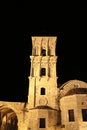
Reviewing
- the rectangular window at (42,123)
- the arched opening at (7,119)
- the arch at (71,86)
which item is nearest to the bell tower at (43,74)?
the arch at (71,86)

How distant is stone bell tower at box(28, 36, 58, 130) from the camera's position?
1199 inches

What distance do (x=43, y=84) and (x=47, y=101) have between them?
2.95m

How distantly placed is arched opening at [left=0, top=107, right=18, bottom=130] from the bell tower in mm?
7710

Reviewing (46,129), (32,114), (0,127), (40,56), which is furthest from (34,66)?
(0,127)

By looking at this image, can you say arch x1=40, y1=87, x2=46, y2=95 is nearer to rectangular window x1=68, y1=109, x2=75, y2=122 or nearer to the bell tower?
the bell tower

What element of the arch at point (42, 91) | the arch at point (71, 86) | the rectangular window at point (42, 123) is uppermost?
the arch at point (71, 86)

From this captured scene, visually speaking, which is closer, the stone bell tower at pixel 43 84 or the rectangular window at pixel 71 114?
the rectangular window at pixel 71 114

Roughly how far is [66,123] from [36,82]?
338 inches

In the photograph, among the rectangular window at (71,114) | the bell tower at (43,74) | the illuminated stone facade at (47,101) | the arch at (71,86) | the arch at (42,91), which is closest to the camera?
the rectangular window at (71,114)

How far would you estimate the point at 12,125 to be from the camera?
43250mm

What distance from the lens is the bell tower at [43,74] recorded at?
32875mm

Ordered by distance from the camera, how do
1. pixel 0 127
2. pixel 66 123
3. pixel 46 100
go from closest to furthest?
pixel 66 123 < pixel 46 100 < pixel 0 127

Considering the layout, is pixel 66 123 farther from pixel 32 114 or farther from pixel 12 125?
pixel 12 125

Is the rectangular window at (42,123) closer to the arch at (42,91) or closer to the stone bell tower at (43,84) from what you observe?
the stone bell tower at (43,84)
